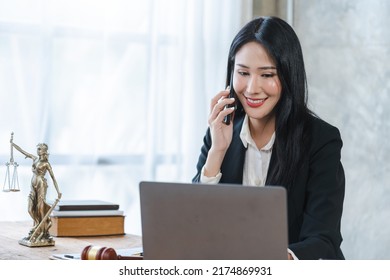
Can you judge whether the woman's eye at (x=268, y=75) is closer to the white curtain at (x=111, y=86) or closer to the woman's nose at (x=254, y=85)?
the woman's nose at (x=254, y=85)

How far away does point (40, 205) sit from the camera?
7.41 feet

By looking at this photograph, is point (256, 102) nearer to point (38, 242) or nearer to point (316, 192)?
point (316, 192)

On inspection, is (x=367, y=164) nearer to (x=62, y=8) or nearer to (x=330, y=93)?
(x=330, y=93)

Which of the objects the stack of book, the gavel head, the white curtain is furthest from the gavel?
the white curtain

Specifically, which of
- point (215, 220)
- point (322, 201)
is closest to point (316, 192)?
point (322, 201)

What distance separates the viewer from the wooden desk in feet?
6.81

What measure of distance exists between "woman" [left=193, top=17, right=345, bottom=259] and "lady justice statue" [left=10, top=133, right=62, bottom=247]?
53 cm

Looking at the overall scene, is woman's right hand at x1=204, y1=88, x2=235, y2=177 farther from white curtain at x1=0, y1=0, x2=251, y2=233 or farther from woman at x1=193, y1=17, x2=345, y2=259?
white curtain at x1=0, y1=0, x2=251, y2=233

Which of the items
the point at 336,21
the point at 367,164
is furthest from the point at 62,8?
the point at 367,164

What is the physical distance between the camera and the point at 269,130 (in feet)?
8.20

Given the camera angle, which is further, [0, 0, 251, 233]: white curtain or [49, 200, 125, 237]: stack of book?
[0, 0, 251, 233]: white curtain

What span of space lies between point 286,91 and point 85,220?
0.77 meters

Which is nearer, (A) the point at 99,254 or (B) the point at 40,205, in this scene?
(A) the point at 99,254

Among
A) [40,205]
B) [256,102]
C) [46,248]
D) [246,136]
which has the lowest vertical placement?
[46,248]
